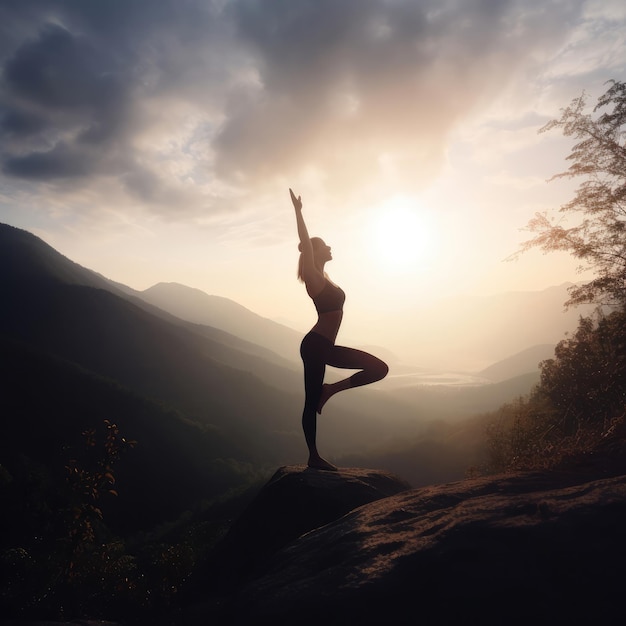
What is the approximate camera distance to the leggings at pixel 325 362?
5242 millimetres

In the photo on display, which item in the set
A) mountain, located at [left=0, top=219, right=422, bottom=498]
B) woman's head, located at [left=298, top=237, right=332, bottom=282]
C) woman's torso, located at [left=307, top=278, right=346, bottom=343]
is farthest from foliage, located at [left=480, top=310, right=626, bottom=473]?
mountain, located at [left=0, top=219, right=422, bottom=498]

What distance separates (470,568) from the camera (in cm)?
231

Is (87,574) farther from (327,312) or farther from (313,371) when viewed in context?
(327,312)

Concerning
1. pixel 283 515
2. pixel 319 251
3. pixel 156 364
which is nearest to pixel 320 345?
pixel 319 251

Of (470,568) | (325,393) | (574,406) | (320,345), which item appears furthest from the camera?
(574,406)

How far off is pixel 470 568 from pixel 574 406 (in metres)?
20.9

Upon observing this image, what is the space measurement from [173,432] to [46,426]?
18.4 meters

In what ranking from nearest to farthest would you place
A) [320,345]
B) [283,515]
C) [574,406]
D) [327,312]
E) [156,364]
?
[283,515], [320,345], [327,312], [574,406], [156,364]

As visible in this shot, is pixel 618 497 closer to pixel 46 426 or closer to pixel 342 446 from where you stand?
pixel 46 426

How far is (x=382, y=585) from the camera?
7.80 feet

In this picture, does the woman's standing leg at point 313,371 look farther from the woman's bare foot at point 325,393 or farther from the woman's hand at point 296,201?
the woman's hand at point 296,201

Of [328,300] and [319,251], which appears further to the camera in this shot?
[319,251]

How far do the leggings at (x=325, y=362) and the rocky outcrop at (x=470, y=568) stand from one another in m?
2.16

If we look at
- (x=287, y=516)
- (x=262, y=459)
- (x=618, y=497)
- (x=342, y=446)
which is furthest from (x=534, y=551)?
(x=342, y=446)
